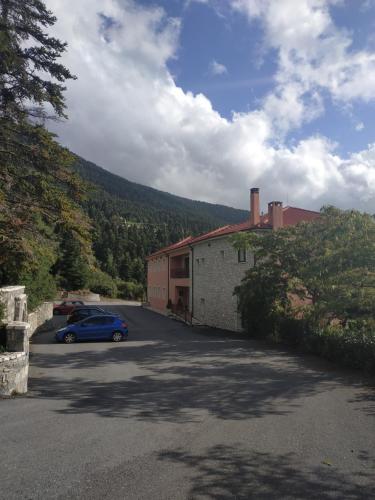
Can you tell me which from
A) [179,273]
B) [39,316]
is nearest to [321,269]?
[39,316]

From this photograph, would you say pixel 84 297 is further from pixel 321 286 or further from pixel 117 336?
pixel 321 286

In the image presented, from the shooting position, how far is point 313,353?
54.1 ft

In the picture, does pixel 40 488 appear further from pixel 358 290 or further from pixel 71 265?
pixel 71 265

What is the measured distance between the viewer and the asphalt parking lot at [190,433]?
5.11 metres

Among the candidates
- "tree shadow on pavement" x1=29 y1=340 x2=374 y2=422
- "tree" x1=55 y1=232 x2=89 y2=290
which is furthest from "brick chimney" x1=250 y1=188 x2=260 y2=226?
"tree" x1=55 y1=232 x2=89 y2=290

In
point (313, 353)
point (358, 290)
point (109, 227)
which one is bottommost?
point (313, 353)

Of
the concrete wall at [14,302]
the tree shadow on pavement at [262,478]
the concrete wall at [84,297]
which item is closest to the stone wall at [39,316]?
the concrete wall at [14,302]

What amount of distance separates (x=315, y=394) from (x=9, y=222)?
1085cm

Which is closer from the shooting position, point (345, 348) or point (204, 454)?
point (204, 454)

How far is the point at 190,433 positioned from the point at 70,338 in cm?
1495

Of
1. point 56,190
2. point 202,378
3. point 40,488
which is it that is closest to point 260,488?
point 40,488

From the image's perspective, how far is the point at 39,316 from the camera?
26.6 meters

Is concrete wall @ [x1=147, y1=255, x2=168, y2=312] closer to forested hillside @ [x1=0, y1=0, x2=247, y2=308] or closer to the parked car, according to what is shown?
the parked car

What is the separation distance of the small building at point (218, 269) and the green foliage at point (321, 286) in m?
2.66
